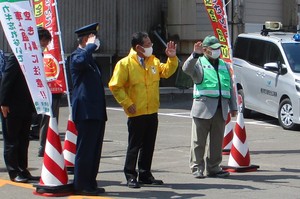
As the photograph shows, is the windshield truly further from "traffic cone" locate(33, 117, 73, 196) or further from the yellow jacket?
"traffic cone" locate(33, 117, 73, 196)

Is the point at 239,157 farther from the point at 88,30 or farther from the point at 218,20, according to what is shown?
the point at 88,30

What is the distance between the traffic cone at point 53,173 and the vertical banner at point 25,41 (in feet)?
1.43

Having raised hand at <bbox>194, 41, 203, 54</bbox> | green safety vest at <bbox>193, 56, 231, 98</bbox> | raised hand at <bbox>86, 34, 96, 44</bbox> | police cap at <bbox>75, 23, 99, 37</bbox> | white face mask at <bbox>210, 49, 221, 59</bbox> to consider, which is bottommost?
green safety vest at <bbox>193, 56, 231, 98</bbox>

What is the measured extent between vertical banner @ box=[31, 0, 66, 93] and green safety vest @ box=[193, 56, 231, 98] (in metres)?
2.47

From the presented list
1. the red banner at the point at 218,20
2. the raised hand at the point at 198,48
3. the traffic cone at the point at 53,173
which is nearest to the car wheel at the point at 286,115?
the red banner at the point at 218,20

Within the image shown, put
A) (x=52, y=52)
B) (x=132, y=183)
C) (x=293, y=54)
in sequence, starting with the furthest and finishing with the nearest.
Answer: (x=293, y=54), (x=52, y=52), (x=132, y=183)

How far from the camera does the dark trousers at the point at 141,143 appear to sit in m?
8.84

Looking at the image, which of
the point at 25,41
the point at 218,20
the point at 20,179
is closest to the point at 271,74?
the point at 218,20

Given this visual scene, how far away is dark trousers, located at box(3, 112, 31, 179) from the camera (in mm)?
8984

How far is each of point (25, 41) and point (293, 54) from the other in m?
8.61

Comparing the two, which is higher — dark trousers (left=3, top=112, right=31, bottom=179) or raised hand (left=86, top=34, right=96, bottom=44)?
raised hand (left=86, top=34, right=96, bottom=44)

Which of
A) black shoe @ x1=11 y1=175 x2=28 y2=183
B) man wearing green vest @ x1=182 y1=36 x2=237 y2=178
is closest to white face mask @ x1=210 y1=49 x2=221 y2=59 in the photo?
man wearing green vest @ x1=182 y1=36 x2=237 y2=178

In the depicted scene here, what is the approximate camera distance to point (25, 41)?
8.35 meters

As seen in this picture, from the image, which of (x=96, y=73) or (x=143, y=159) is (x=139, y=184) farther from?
(x=96, y=73)
